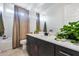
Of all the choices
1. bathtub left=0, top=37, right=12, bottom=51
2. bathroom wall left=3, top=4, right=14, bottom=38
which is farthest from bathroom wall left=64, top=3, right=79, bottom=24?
bathtub left=0, top=37, right=12, bottom=51

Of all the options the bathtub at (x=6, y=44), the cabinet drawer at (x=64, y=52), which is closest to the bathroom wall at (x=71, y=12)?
the cabinet drawer at (x=64, y=52)

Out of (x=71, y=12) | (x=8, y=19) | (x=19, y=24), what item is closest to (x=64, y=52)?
(x=71, y=12)

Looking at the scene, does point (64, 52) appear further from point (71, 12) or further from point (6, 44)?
point (6, 44)

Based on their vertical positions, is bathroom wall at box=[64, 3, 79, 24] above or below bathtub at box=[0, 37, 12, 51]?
above

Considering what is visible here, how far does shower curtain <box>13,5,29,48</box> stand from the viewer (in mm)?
2371

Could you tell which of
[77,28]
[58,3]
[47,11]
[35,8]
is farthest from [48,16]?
[77,28]

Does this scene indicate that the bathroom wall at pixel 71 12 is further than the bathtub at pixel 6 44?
No

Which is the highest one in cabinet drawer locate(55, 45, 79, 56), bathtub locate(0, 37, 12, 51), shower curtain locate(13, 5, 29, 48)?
shower curtain locate(13, 5, 29, 48)

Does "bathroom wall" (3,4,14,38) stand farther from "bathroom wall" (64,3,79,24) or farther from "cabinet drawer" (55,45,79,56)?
"cabinet drawer" (55,45,79,56)

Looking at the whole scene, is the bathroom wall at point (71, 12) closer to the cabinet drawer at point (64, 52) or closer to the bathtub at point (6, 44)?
the cabinet drawer at point (64, 52)

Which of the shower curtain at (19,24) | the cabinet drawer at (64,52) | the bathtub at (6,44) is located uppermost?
the shower curtain at (19,24)

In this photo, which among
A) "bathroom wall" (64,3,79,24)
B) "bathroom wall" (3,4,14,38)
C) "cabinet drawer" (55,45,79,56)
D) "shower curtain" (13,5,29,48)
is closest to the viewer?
"cabinet drawer" (55,45,79,56)

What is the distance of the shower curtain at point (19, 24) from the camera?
2371 millimetres

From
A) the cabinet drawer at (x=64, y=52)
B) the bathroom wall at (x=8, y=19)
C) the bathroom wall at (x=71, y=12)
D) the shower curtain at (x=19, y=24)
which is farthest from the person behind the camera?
the bathroom wall at (x=8, y=19)
